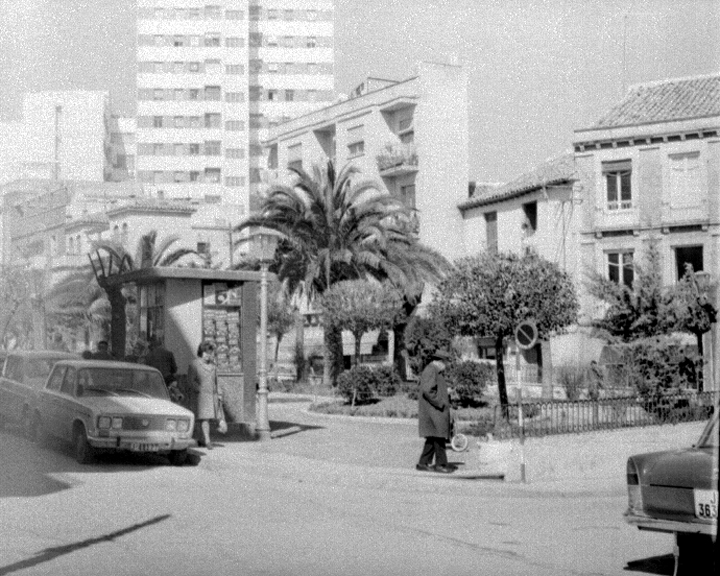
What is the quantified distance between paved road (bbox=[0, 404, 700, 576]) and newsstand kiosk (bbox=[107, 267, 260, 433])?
2347 millimetres

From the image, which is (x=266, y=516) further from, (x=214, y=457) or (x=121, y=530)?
(x=214, y=457)

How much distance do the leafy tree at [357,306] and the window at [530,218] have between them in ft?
49.5

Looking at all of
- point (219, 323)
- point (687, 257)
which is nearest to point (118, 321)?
point (219, 323)

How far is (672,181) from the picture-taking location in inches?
1560

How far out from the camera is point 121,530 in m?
9.89

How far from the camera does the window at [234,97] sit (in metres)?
83.3

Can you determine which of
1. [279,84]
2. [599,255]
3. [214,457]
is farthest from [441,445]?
[279,84]

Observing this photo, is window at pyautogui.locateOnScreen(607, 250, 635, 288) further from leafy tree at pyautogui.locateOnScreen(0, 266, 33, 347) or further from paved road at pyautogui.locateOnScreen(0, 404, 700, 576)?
paved road at pyautogui.locateOnScreen(0, 404, 700, 576)

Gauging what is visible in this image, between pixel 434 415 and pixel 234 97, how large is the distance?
236 ft

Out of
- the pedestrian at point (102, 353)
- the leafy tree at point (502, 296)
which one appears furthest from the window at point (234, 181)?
the pedestrian at point (102, 353)

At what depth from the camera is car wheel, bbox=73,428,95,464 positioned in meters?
15.1

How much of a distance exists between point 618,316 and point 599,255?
1850cm

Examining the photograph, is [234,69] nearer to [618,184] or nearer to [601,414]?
[618,184]

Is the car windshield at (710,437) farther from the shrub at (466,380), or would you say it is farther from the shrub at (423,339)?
the shrub at (466,380)
